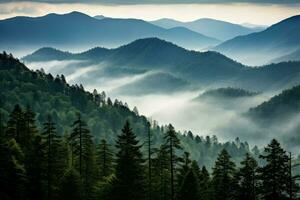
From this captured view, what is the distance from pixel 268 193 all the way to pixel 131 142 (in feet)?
44.3

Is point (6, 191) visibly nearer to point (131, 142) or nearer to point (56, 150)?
point (56, 150)

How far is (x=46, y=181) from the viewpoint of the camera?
5616cm

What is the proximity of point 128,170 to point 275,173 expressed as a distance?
559 inches

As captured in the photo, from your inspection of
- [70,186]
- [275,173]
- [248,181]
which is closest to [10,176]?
[70,186]

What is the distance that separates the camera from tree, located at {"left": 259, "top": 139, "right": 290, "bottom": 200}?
41250 millimetres

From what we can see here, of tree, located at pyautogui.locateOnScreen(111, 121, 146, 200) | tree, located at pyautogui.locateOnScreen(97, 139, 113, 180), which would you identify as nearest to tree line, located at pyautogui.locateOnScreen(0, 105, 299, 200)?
tree, located at pyautogui.locateOnScreen(111, 121, 146, 200)

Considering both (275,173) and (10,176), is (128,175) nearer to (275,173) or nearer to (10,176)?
(10,176)

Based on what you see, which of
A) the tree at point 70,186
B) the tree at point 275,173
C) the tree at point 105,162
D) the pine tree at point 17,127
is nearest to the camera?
the tree at point 275,173

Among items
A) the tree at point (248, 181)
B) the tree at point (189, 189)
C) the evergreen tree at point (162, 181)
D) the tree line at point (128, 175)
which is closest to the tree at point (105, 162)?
the tree line at point (128, 175)

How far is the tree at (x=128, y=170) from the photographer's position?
49250 mm

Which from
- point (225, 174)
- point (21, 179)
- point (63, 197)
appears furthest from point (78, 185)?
point (225, 174)

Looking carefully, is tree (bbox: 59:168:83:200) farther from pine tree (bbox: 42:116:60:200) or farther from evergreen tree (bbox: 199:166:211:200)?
evergreen tree (bbox: 199:166:211:200)

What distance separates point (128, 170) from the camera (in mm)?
49812

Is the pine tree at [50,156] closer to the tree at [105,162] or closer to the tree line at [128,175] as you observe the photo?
the tree line at [128,175]
